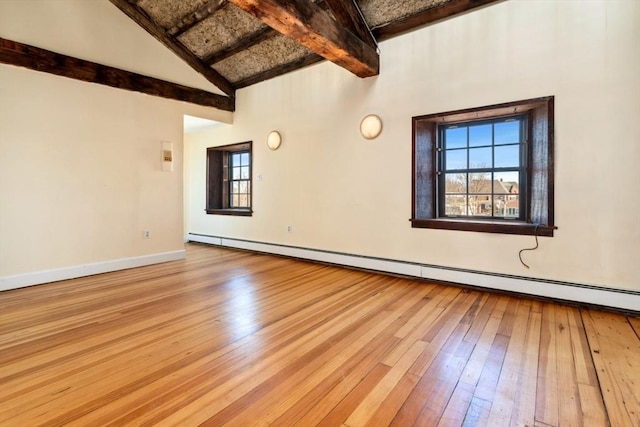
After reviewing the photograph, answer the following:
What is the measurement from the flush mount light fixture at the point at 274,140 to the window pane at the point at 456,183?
8.96ft

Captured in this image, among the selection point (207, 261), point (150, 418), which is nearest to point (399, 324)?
point (150, 418)

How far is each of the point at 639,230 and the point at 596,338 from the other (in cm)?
115

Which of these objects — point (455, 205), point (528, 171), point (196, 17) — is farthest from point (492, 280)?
point (196, 17)

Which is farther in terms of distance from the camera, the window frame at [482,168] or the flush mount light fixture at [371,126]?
the flush mount light fixture at [371,126]

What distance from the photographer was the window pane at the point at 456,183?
3.66 meters

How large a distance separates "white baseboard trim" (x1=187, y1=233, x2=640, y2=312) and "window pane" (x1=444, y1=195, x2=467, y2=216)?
2.34 feet

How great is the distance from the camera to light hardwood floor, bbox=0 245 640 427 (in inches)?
55.9

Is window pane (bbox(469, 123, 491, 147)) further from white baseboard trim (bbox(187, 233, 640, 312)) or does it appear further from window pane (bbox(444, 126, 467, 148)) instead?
white baseboard trim (bbox(187, 233, 640, 312))

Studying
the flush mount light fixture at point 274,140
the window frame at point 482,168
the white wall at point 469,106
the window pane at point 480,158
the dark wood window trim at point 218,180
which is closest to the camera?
the white wall at point 469,106

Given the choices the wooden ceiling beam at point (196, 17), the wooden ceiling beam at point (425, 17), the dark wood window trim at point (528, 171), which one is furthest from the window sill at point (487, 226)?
the wooden ceiling beam at point (196, 17)

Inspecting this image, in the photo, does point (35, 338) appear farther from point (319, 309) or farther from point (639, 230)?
point (639, 230)

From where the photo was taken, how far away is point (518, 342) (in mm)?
2107

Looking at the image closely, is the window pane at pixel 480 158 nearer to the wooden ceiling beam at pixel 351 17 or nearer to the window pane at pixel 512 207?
the window pane at pixel 512 207

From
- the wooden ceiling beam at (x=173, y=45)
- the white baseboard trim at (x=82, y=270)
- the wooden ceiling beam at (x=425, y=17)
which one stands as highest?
the wooden ceiling beam at (x=173, y=45)
